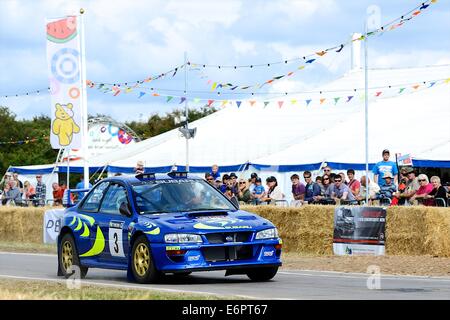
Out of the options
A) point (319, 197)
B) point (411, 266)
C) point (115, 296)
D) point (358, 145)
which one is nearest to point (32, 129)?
point (358, 145)

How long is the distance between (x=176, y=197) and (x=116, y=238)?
1.03 meters

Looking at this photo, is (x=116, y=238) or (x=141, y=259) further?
(x=116, y=238)

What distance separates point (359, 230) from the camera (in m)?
22.0

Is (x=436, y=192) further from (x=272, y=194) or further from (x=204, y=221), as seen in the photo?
(x=204, y=221)

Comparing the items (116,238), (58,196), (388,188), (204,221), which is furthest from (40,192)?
(204,221)

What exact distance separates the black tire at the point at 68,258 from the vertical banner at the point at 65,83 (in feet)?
43.0

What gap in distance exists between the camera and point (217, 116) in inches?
1693

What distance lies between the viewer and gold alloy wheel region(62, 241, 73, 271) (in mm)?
17156

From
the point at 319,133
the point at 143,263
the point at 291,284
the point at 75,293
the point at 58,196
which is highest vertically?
the point at 319,133

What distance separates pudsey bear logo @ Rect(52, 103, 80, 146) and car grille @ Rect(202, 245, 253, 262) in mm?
15816

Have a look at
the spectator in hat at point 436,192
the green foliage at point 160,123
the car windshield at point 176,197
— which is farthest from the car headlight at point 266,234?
the green foliage at point 160,123
